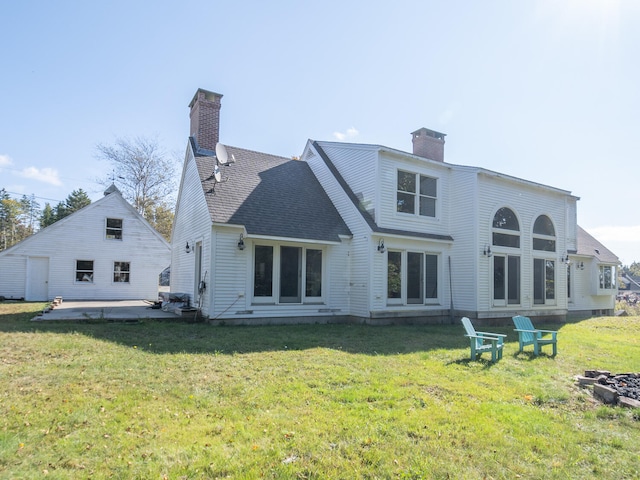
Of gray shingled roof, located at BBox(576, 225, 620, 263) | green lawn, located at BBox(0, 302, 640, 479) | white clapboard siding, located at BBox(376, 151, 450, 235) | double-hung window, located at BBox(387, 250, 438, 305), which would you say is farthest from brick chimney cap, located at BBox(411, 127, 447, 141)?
green lawn, located at BBox(0, 302, 640, 479)

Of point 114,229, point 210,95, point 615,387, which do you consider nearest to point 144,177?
point 114,229

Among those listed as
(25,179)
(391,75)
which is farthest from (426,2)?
(25,179)

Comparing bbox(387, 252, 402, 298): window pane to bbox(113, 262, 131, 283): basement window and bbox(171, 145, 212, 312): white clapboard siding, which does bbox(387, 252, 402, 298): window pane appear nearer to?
bbox(171, 145, 212, 312): white clapboard siding

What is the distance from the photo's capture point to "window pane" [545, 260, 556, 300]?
15836 millimetres

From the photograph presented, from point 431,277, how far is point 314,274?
430 centimetres

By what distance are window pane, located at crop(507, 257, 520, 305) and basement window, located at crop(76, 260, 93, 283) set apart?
1988 centimetres

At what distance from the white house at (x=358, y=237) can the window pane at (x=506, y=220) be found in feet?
0.17

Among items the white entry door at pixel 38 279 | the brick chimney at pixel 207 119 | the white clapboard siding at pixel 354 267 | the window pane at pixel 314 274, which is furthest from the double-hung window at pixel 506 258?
Answer: the white entry door at pixel 38 279

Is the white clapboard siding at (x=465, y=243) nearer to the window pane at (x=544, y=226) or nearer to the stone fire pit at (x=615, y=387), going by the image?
the window pane at (x=544, y=226)

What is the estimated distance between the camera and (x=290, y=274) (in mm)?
12695

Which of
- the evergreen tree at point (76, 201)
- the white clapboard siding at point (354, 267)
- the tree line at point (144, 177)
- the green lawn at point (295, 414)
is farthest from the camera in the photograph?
the evergreen tree at point (76, 201)

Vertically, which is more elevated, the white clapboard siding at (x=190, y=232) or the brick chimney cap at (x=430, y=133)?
the brick chimney cap at (x=430, y=133)

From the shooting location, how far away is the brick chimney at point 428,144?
16.9 metres

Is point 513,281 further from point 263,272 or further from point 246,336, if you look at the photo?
point 246,336
